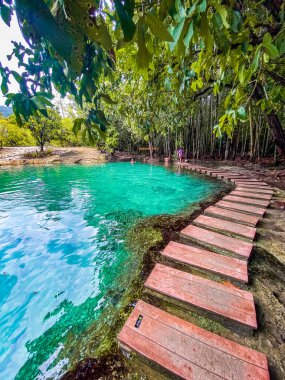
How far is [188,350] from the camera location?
4.07 feet

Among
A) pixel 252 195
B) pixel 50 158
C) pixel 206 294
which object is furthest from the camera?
pixel 50 158

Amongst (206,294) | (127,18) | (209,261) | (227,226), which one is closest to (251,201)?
(227,226)

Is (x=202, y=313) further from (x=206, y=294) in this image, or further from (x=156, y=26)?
(x=156, y=26)

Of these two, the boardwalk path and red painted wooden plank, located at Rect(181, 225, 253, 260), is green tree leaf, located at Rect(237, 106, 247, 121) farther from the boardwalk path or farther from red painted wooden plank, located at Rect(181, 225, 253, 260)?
red painted wooden plank, located at Rect(181, 225, 253, 260)

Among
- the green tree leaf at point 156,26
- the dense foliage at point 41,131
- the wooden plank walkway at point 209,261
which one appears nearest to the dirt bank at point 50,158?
the dense foliage at point 41,131

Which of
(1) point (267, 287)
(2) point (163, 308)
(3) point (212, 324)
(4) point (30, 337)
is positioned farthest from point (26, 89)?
(1) point (267, 287)

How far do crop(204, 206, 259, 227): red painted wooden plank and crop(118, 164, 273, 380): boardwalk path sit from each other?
41 centimetres

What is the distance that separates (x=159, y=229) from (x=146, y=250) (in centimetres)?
74

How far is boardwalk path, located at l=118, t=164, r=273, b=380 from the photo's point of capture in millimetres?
1161

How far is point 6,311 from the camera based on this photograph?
7.09 ft

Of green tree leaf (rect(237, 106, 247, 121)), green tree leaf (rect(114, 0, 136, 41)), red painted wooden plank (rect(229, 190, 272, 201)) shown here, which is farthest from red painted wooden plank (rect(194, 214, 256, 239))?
green tree leaf (rect(114, 0, 136, 41))

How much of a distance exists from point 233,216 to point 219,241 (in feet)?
3.23

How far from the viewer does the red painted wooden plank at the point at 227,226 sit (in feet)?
9.08

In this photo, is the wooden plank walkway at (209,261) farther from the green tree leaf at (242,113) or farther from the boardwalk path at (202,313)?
the green tree leaf at (242,113)
